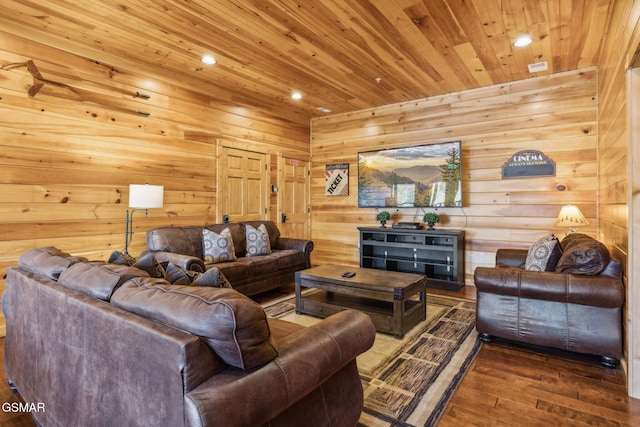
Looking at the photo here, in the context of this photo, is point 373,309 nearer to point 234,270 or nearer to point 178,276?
point 234,270

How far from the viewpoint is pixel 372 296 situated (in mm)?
3213

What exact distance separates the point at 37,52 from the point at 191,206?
7.40 feet

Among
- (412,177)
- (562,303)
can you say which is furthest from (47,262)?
(412,177)

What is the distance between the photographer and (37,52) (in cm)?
335

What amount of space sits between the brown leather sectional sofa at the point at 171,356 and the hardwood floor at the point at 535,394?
679 mm

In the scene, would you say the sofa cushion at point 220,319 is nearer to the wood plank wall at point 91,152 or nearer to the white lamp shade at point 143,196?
the white lamp shade at point 143,196

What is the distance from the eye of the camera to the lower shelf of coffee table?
3.11 metres

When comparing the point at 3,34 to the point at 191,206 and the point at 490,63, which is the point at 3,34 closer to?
the point at 191,206

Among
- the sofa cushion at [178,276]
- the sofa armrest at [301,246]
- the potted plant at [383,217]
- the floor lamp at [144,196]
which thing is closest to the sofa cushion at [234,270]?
the floor lamp at [144,196]

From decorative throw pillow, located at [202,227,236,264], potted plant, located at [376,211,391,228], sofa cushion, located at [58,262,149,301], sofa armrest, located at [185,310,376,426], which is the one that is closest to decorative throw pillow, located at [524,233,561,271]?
sofa armrest, located at [185,310,376,426]

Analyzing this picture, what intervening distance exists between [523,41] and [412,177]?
92.8 inches

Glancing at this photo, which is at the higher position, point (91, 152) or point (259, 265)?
point (91, 152)

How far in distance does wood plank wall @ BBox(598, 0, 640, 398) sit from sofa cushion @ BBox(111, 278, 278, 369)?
7.65 ft

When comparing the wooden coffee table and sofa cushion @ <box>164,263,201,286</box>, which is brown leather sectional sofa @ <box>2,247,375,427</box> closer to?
sofa cushion @ <box>164,263,201,286</box>
